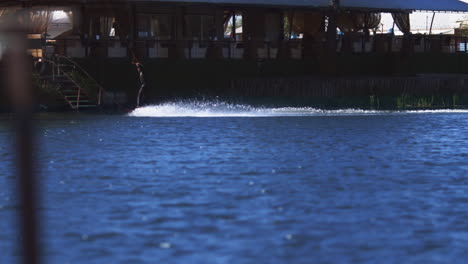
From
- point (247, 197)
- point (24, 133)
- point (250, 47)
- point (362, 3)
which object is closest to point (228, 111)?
Answer: point (250, 47)

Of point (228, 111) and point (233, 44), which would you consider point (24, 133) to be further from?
point (233, 44)

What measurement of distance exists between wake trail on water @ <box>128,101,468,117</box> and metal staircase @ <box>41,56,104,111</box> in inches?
69.5

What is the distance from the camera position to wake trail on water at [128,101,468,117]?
107 feet

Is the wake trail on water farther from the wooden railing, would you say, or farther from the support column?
the support column

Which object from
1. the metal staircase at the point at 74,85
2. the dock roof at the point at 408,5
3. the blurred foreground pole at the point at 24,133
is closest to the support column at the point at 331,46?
the dock roof at the point at 408,5

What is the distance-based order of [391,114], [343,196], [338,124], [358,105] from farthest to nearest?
[358,105] < [391,114] < [338,124] < [343,196]

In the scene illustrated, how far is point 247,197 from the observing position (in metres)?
11.8

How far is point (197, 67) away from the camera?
3762 cm

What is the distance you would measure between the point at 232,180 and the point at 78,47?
2421 centimetres

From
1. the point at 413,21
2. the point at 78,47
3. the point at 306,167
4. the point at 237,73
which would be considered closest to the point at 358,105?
the point at 237,73

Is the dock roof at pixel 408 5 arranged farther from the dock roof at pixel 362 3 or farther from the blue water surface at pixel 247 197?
the blue water surface at pixel 247 197

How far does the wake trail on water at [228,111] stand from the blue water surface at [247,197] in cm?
818

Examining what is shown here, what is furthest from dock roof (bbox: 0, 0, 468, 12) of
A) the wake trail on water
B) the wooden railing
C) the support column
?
the wake trail on water

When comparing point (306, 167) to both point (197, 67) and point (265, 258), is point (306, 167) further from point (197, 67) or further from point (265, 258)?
point (197, 67)
